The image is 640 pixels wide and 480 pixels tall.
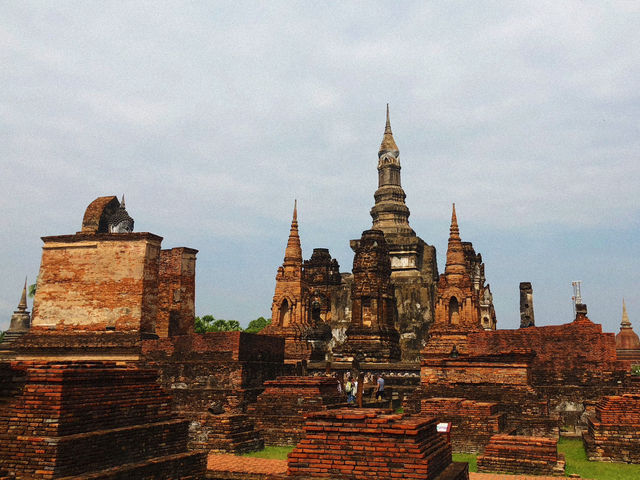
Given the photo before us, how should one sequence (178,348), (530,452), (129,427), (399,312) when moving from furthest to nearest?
1. (399,312)
2. (178,348)
3. (530,452)
4. (129,427)

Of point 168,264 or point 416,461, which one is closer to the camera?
point 416,461

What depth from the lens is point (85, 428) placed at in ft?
21.2

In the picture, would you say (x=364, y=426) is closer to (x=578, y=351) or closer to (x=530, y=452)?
(x=530, y=452)

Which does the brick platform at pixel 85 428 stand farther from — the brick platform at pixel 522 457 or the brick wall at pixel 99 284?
the brick wall at pixel 99 284

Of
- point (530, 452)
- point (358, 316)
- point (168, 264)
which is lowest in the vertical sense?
point (530, 452)

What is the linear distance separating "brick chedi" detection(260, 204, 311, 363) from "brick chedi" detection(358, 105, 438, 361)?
544cm

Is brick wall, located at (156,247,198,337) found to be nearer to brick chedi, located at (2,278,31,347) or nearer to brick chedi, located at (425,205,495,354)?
brick chedi, located at (425,205,495,354)

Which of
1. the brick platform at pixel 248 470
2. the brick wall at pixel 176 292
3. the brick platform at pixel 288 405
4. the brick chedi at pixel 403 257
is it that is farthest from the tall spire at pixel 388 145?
the brick platform at pixel 248 470

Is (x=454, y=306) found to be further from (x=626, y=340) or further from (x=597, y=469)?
(x=626, y=340)

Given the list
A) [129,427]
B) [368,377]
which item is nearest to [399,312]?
[368,377]

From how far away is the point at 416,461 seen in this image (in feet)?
18.9

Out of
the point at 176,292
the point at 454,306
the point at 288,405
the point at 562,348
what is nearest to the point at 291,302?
the point at 454,306

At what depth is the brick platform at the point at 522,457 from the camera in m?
8.71

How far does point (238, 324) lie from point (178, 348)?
33159 mm
